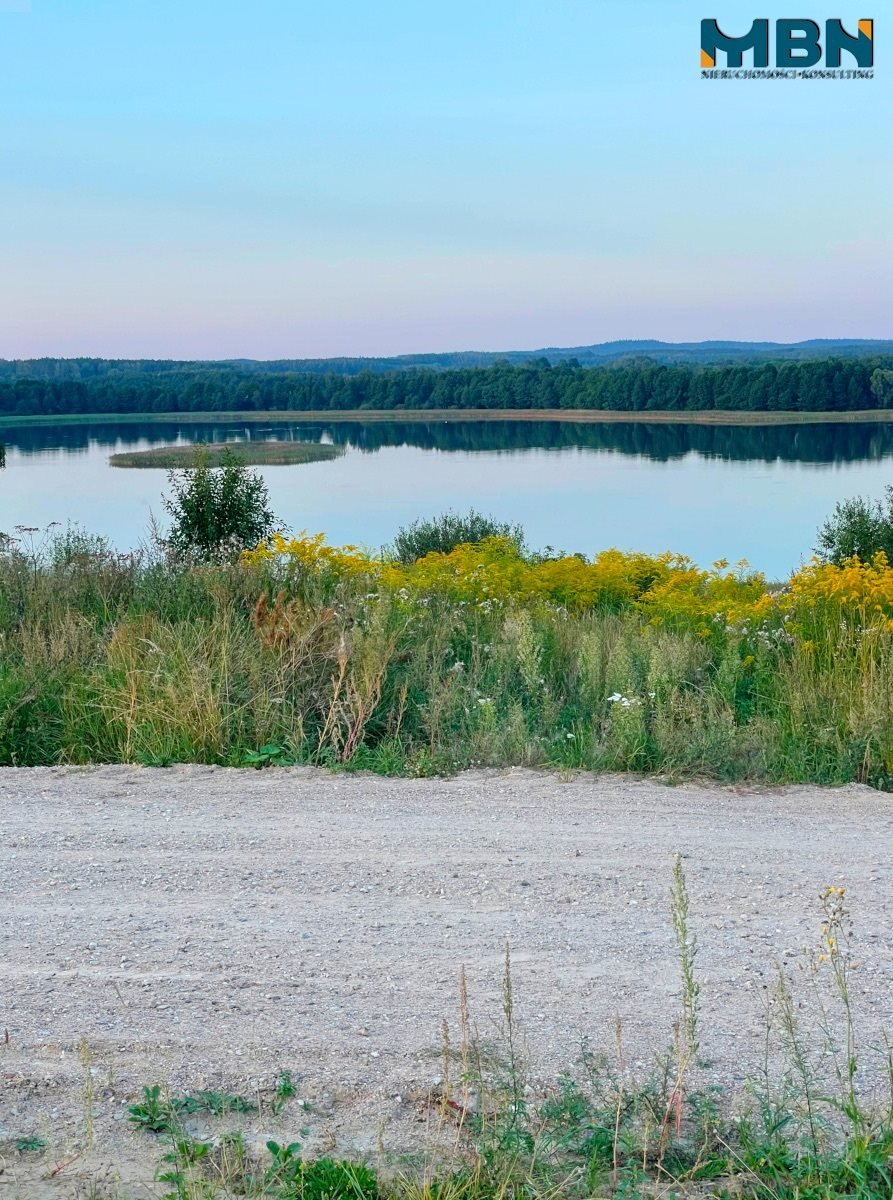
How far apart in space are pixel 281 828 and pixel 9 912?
1.27 meters

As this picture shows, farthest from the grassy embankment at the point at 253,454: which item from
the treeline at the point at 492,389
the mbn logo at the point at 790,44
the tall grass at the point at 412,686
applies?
the tall grass at the point at 412,686

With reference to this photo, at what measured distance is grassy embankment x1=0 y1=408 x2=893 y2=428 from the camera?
343 feet

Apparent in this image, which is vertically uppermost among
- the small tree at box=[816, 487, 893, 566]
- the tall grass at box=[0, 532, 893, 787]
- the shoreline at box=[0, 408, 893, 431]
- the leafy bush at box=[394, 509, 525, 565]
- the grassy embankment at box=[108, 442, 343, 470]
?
the shoreline at box=[0, 408, 893, 431]

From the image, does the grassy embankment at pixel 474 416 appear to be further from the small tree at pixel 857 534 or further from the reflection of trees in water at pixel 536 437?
the small tree at pixel 857 534

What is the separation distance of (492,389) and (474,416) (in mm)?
3547

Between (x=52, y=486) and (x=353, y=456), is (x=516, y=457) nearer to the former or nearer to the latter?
(x=353, y=456)

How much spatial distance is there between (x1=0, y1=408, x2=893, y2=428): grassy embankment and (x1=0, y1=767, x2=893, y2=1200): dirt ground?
10428 centimetres

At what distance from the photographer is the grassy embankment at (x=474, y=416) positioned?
104500 mm

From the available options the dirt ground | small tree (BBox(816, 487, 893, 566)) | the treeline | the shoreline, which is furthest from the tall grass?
the treeline

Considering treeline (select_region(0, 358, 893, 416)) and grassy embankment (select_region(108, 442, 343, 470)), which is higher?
treeline (select_region(0, 358, 893, 416))

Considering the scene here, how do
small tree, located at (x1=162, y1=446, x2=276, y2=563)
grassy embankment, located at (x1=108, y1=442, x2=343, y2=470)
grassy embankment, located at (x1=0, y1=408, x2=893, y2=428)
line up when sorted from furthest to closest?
1. grassy embankment, located at (x1=0, y1=408, x2=893, y2=428)
2. grassy embankment, located at (x1=108, y1=442, x2=343, y2=470)
3. small tree, located at (x1=162, y1=446, x2=276, y2=563)

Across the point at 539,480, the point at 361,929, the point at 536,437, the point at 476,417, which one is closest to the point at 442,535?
the point at 361,929

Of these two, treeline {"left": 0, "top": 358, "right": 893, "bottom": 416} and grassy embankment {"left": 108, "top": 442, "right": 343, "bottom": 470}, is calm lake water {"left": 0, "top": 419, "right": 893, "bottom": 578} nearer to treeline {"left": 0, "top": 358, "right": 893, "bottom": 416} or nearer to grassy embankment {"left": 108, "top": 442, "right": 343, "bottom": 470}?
grassy embankment {"left": 108, "top": 442, "right": 343, "bottom": 470}

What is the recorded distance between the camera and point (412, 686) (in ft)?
23.3
